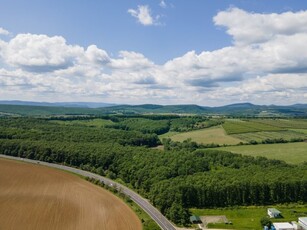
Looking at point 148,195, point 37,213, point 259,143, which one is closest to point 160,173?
point 148,195

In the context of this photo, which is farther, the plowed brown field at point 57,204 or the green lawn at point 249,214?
the green lawn at point 249,214

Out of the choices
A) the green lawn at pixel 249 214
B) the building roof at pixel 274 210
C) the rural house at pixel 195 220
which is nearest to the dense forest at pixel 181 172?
the rural house at pixel 195 220

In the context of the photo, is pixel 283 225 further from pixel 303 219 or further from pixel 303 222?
pixel 303 219

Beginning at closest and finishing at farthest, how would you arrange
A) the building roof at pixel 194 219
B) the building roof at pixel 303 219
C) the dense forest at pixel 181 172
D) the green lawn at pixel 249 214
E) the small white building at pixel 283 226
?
1. the small white building at pixel 283 226
2. the building roof at pixel 303 219
3. the green lawn at pixel 249 214
4. the building roof at pixel 194 219
5. the dense forest at pixel 181 172

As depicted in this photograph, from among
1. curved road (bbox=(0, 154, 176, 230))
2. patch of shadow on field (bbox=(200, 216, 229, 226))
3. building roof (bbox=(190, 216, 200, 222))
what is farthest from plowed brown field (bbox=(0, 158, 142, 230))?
patch of shadow on field (bbox=(200, 216, 229, 226))

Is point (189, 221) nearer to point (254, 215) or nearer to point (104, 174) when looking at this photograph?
point (254, 215)

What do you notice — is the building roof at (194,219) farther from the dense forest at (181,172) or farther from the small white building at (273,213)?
the small white building at (273,213)
